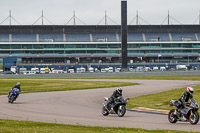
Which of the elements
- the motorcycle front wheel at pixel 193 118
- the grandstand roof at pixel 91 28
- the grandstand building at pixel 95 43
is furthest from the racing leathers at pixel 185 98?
the grandstand roof at pixel 91 28

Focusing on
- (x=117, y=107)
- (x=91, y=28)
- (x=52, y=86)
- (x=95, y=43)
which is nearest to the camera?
(x=117, y=107)

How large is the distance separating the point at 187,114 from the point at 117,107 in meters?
5.39

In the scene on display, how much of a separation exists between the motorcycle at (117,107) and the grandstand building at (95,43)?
13267 cm

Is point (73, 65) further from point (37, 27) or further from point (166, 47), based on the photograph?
point (166, 47)

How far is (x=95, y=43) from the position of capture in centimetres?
16175

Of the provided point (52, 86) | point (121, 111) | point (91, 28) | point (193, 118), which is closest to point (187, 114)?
point (193, 118)

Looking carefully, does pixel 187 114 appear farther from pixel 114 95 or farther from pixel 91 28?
pixel 91 28

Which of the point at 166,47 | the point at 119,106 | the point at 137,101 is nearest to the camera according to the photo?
the point at 119,106

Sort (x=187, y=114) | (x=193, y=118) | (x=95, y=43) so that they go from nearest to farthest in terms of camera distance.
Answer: (x=193, y=118) → (x=187, y=114) → (x=95, y=43)

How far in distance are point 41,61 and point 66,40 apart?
13.0 m

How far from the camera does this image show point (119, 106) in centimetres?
2392

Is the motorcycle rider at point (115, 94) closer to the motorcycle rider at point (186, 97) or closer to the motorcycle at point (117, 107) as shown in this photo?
the motorcycle at point (117, 107)

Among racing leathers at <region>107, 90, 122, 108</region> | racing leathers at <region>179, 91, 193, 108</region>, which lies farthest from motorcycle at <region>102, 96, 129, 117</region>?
racing leathers at <region>179, 91, 193, 108</region>

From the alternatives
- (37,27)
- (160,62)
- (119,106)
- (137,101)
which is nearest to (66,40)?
(37,27)
